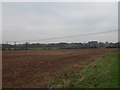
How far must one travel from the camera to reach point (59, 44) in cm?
16162

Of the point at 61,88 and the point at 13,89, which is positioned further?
the point at 13,89

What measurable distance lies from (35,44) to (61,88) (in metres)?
148

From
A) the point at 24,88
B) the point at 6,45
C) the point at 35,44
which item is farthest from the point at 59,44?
the point at 24,88

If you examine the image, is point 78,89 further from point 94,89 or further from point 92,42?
point 92,42

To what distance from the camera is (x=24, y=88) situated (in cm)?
955

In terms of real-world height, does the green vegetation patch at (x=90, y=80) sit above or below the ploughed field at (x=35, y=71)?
above

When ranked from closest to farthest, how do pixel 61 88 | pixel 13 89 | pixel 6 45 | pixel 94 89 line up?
1. pixel 94 89
2. pixel 61 88
3. pixel 13 89
4. pixel 6 45

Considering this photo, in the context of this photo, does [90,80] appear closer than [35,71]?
Yes

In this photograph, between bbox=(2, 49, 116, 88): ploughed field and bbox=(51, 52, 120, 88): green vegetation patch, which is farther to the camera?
bbox=(2, 49, 116, 88): ploughed field

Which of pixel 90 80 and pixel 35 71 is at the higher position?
pixel 90 80

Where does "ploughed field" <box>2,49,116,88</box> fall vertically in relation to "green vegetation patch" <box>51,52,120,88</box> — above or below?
below

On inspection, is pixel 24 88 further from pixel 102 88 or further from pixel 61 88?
pixel 102 88

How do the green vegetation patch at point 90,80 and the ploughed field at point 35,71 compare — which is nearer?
the green vegetation patch at point 90,80

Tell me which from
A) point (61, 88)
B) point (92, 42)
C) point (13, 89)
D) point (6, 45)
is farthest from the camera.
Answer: point (92, 42)
